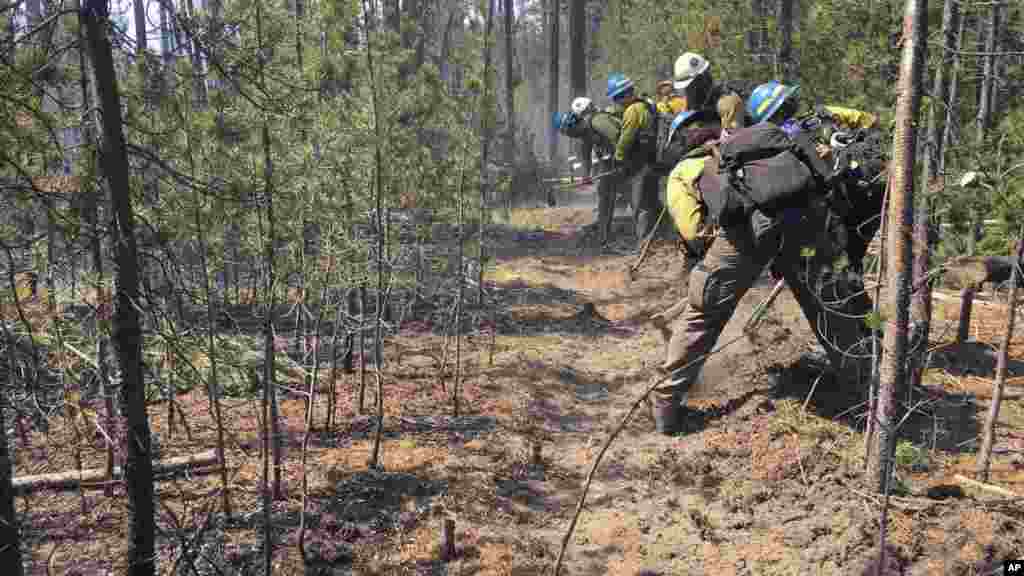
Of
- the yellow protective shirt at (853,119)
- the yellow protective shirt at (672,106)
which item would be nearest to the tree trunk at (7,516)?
the yellow protective shirt at (853,119)

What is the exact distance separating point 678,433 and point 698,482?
0.79 meters

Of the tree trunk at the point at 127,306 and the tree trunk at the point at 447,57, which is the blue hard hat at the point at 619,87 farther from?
the tree trunk at the point at 127,306

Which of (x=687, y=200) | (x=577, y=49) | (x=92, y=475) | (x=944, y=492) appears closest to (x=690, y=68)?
(x=687, y=200)

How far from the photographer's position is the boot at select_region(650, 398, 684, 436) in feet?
18.0

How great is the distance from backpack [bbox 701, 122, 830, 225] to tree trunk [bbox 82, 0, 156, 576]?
11.7ft

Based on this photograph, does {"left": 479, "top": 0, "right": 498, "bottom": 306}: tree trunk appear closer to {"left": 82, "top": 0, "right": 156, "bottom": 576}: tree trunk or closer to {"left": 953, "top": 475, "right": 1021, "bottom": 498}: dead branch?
{"left": 82, "top": 0, "right": 156, "bottom": 576}: tree trunk

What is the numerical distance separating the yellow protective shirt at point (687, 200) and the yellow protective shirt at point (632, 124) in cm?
542

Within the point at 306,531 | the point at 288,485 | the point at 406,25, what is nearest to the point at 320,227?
the point at 288,485

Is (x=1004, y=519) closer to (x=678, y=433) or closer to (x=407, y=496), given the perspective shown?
(x=678, y=433)

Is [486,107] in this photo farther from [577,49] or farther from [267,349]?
[577,49]

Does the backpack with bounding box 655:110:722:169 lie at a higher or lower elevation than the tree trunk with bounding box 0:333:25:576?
higher

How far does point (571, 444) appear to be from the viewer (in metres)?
5.77

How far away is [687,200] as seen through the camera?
5594 millimetres

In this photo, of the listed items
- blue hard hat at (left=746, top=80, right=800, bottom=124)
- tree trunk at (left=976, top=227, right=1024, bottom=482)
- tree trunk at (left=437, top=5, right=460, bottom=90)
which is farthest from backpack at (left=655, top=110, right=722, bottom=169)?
tree trunk at (left=976, top=227, right=1024, bottom=482)
